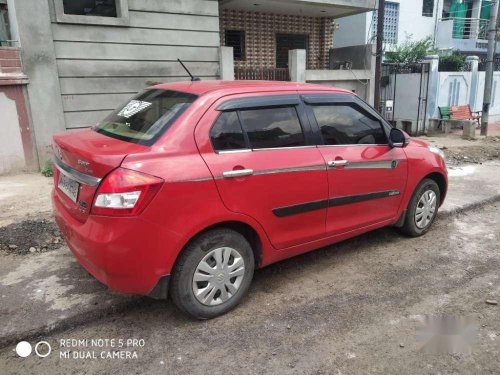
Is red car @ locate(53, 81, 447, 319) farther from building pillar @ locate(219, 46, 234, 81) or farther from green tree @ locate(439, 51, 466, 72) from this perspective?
green tree @ locate(439, 51, 466, 72)

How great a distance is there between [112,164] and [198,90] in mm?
935

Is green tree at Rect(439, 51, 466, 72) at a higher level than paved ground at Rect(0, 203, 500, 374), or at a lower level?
higher

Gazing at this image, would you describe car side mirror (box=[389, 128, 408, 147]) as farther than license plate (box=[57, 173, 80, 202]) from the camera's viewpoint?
Yes

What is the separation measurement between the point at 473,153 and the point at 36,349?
9.91 m

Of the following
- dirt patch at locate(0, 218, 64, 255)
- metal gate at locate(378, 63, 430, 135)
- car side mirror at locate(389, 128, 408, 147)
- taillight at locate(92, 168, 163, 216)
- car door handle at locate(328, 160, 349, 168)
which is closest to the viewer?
taillight at locate(92, 168, 163, 216)

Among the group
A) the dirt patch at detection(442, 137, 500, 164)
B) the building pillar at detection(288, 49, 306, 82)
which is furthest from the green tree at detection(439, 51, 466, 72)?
the building pillar at detection(288, 49, 306, 82)

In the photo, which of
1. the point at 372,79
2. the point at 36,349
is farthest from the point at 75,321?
the point at 372,79

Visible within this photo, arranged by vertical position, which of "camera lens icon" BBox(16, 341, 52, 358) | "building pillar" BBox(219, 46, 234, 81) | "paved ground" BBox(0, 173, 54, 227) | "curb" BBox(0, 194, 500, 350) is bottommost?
"camera lens icon" BBox(16, 341, 52, 358)

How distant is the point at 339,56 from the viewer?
1355cm

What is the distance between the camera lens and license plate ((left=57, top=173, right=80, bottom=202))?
2926 mm

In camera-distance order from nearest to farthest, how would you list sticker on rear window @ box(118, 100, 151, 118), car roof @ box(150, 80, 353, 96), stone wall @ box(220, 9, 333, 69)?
1. car roof @ box(150, 80, 353, 96)
2. sticker on rear window @ box(118, 100, 151, 118)
3. stone wall @ box(220, 9, 333, 69)

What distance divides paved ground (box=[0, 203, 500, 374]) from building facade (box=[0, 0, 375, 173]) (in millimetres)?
5402

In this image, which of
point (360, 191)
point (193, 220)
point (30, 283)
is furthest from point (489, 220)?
point (30, 283)

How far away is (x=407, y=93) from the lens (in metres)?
13.8
